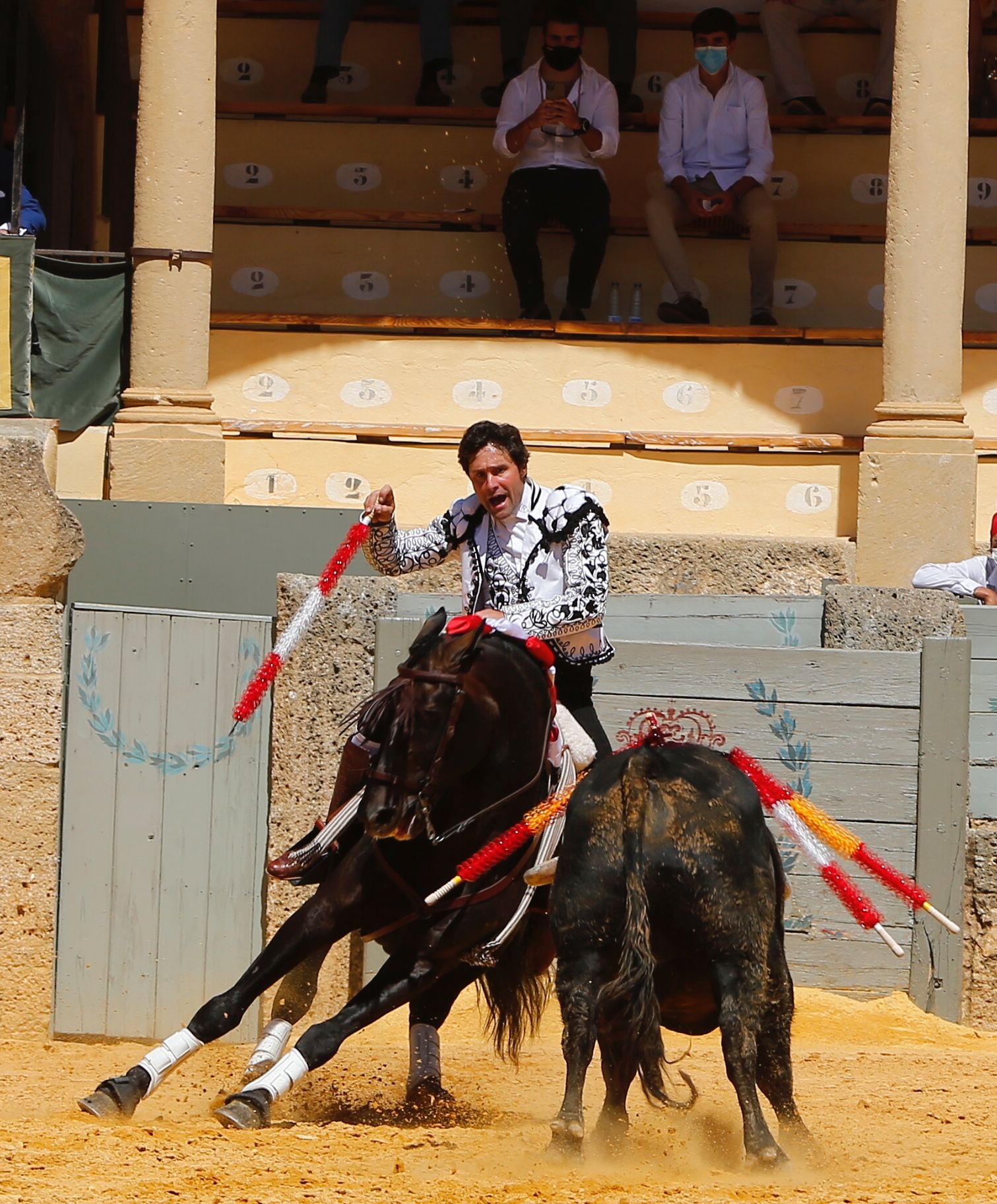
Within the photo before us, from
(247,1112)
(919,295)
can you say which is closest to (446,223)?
(919,295)

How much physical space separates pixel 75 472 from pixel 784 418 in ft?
14.6

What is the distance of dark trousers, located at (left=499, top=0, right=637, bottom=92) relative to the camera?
513 inches

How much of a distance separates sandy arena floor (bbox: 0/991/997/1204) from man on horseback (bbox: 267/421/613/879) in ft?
2.92

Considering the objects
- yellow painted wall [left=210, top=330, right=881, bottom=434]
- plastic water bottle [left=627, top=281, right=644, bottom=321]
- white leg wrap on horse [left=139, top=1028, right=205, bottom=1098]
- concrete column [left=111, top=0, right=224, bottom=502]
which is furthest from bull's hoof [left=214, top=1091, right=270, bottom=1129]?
plastic water bottle [left=627, top=281, right=644, bottom=321]

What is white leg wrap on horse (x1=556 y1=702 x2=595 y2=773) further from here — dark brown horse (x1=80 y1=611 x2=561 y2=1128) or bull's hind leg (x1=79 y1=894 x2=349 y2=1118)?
bull's hind leg (x1=79 y1=894 x2=349 y2=1118)

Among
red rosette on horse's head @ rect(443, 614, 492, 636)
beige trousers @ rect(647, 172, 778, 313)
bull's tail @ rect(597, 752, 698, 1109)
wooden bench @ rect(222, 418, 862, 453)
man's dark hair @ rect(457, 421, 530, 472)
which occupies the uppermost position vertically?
beige trousers @ rect(647, 172, 778, 313)

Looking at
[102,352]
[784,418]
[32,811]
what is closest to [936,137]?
[784,418]

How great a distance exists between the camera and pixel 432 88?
Result: 13.1 m

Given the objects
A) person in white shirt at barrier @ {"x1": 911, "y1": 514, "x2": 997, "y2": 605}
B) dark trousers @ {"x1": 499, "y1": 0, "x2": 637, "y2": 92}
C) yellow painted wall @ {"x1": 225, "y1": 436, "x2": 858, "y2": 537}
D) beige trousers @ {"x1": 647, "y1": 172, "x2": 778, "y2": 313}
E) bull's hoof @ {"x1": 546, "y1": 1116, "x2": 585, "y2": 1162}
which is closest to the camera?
bull's hoof @ {"x1": 546, "y1": 1116, "x2": 585, "y2": 1162}

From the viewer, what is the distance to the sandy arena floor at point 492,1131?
13.6 feet

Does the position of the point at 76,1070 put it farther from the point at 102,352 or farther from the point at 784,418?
the point at 784,418

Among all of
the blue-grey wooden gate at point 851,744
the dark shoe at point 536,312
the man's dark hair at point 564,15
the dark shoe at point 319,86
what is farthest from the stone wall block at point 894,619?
the dark shoe at point 319,86

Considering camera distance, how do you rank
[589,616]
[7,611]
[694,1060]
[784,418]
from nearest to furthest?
1. [589,616]
2. [694,1060]
3. [7,611]
4. [784,418]

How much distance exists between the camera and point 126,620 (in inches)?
279
